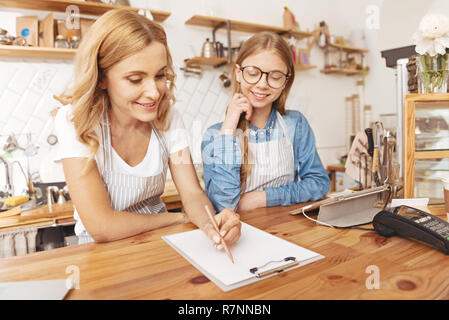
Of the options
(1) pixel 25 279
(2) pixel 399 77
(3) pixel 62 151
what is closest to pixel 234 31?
(2) pixel 399 77

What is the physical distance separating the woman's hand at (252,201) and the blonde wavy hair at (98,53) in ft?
1.86

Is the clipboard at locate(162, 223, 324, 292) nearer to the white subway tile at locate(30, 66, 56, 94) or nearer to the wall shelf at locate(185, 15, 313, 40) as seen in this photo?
the white subway tile at locate(30, 66, 56, 94)

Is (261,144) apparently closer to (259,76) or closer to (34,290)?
(259,76)

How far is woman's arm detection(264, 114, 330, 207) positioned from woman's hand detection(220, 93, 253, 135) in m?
0.28

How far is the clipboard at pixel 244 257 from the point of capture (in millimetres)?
614

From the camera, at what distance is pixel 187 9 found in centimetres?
285

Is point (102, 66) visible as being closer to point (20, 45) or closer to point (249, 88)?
point (249, 88)

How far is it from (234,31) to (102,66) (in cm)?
227

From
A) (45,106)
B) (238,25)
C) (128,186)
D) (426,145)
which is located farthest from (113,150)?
(238,25)

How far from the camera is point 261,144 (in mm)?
1478

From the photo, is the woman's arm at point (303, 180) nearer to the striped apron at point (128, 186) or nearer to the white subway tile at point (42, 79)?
the striped apron at point (128, 186)

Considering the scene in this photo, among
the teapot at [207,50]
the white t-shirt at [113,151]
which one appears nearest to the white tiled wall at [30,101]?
the teapot at [207,50]
